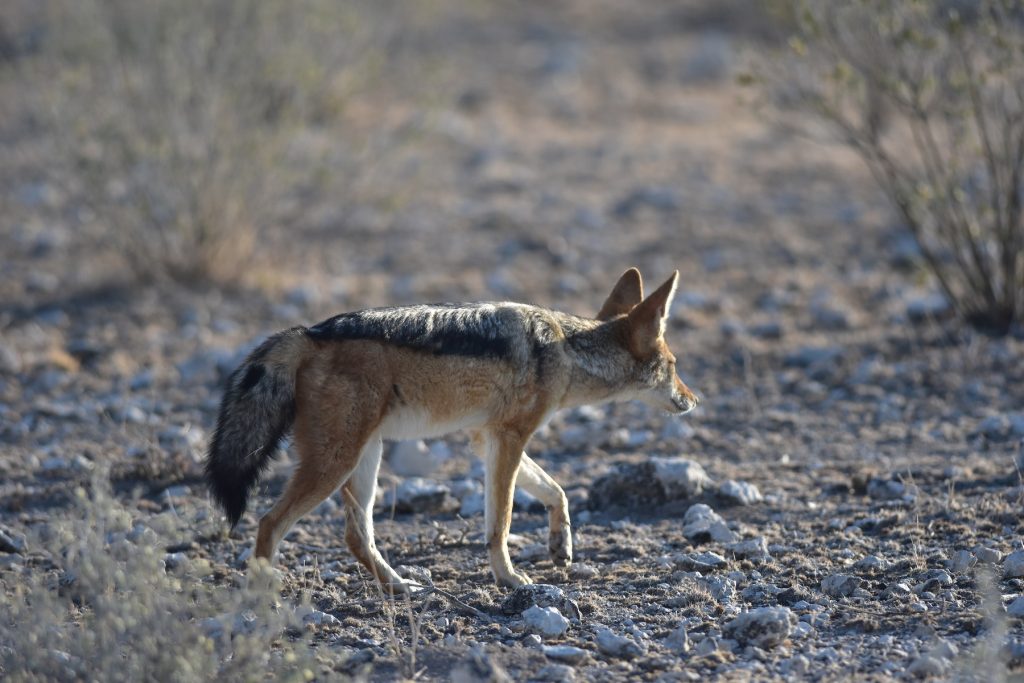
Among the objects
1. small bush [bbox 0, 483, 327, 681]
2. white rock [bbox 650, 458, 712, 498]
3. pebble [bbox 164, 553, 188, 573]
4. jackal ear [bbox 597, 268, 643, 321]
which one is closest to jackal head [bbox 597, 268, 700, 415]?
jackal ear [bbox 597, 268, 643, 321]

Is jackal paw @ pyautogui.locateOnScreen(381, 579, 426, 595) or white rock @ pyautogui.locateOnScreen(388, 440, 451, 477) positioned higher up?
white rock @ pyautogui.locateOnScreen(388, 440, 451, 477)

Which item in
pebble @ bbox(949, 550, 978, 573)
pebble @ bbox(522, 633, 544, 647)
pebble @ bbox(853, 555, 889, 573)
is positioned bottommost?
pebble @ bbox(522, 633, 544, 647)

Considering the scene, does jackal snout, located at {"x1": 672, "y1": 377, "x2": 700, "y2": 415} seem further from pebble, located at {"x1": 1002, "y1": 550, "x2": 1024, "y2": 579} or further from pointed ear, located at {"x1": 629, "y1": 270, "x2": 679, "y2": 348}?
pebble, located at {"x1": 1002, "y1": 550, "x2": 1024, "y2": 579}

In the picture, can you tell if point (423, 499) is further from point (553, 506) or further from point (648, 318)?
point (648, 318)

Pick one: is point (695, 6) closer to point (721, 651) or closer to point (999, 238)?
point (999, 238)

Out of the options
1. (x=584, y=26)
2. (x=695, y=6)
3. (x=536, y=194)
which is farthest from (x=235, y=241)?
(x=695, y=6)

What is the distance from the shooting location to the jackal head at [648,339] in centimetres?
690

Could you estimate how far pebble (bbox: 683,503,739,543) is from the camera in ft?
21.8

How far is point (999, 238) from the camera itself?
10.0 m

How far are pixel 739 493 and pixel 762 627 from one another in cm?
189

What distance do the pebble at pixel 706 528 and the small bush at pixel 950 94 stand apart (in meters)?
3.89

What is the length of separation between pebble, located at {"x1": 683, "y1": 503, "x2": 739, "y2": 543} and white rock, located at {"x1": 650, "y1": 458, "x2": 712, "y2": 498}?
0.40 meters

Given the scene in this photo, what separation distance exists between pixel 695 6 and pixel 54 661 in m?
21.5

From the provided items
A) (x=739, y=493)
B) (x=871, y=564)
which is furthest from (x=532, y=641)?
(x=739, y=493)
